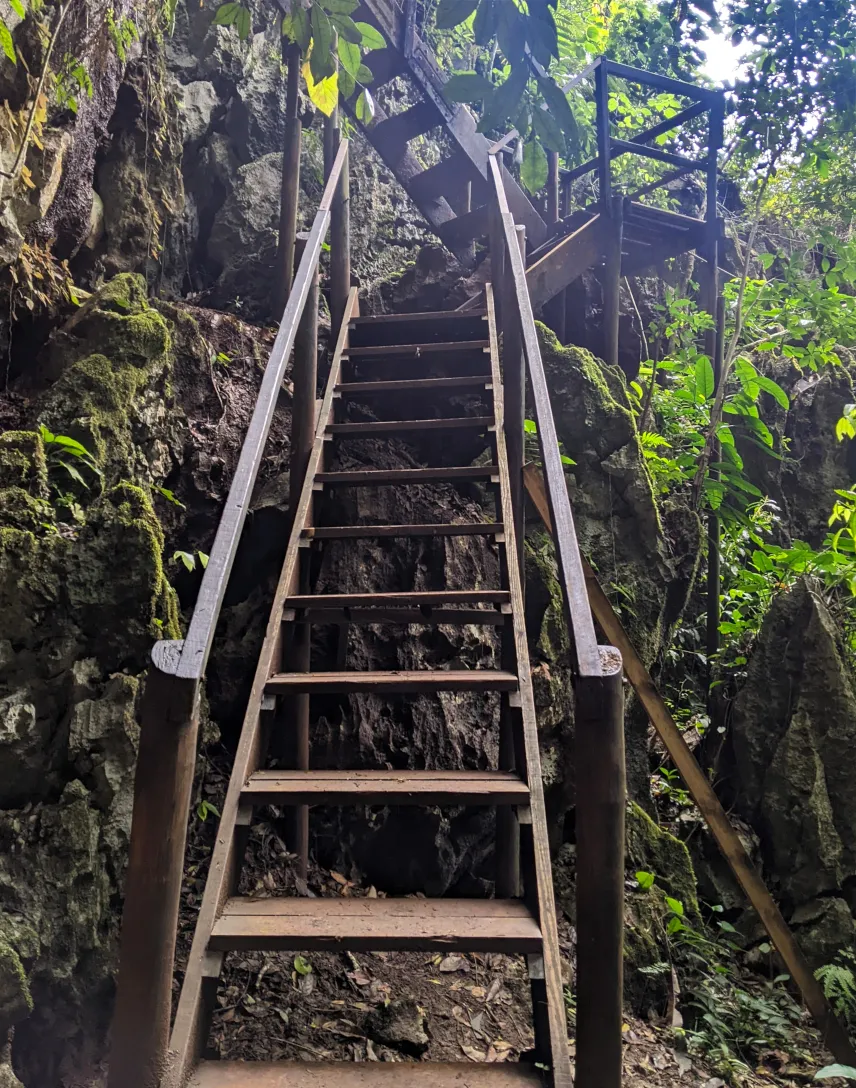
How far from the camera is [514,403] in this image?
12.5ft

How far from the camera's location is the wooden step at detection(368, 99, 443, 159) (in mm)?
5961

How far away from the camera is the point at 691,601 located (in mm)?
6227

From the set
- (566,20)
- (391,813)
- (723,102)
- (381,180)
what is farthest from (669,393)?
(566,20)

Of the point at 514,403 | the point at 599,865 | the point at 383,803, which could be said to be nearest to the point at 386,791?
the point at 383,803

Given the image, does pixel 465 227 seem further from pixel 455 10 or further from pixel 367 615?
pixel 455 10

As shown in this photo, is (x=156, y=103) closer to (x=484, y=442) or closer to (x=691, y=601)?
(x=484, y=442)

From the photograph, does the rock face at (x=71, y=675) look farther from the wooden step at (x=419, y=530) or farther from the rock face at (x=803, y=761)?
the rock face at (x=803, y=761)

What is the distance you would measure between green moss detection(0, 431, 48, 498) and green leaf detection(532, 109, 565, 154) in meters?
2.15

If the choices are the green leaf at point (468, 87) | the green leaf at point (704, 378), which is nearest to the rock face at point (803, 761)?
the green leaf at point (704, 378)

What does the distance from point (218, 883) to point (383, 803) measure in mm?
476

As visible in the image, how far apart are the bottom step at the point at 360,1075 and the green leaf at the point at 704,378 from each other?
5.42 meters

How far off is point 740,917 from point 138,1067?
389 cm

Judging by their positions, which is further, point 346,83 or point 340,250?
point 340,250

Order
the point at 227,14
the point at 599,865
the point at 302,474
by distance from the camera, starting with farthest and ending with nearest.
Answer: the point at 302,474
the point at 227,14
the point at 599,865
